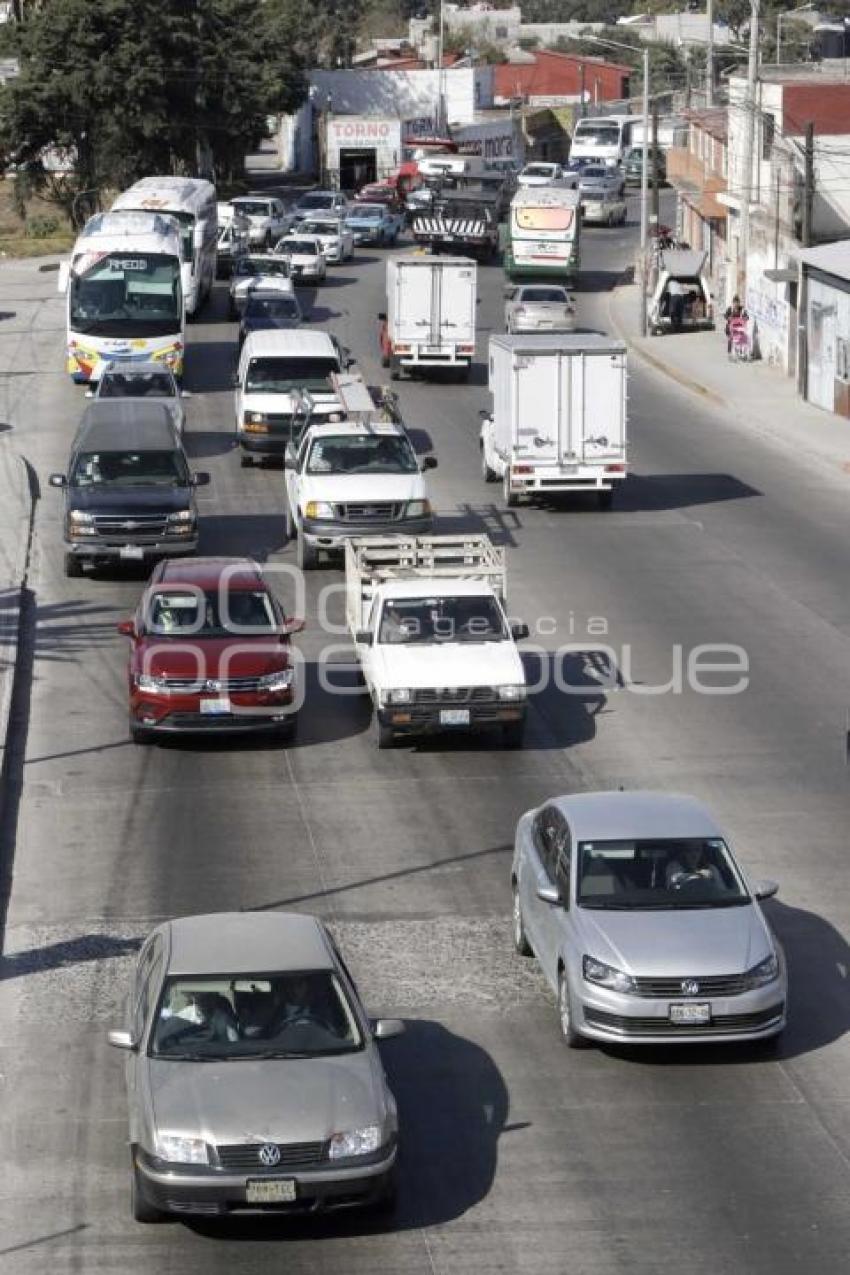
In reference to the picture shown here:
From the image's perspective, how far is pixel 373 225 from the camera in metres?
81.7

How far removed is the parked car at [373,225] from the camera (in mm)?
81438

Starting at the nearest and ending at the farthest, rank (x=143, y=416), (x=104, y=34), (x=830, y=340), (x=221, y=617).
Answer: (x=221, y=617)
(x=143, y=416)
(x=830, y=340)
(x=104, y=34)

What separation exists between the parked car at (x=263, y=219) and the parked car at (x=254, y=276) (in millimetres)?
12267

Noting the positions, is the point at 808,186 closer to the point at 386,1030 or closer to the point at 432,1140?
Answer: the point at 432,1140

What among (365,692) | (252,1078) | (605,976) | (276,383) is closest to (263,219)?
(276,383)

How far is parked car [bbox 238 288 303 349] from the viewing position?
173 feet

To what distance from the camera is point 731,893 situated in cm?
1622

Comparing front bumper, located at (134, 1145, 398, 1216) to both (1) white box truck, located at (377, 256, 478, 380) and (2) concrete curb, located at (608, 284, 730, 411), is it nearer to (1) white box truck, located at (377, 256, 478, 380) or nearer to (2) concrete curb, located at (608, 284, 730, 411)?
(1) white box truck, located at (377, 256, 478, 380)

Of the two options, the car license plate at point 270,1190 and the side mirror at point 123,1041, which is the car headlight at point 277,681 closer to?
the side mirror at point 123,1041

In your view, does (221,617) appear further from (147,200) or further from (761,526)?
(147,200)

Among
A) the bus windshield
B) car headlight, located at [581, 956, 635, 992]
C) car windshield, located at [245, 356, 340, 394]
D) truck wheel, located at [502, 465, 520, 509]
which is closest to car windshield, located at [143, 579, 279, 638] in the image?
car headlight, located at [581, 956, 635, 992]

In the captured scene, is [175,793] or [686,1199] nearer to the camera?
[686,1199]

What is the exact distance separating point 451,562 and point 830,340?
25.4m

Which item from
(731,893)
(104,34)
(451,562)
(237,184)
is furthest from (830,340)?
(237,184)
